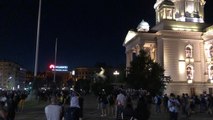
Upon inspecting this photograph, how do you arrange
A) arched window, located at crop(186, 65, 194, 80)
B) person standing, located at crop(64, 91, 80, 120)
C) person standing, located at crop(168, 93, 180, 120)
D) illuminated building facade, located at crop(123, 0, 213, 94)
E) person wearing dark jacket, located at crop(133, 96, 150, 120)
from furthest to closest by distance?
arched window, located at crop(186, 65, 194, 80)
illuminated building facade, located at crop(123, 0, 213, 94)
person standing, located at crop(168, 93, 180, 120)
person standing, located at crop(64, 91, 80, 120)
person wearing dark jacket, located at crop(133, 96, 150, 120)

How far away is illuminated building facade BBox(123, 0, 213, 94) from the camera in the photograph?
62.1 meters

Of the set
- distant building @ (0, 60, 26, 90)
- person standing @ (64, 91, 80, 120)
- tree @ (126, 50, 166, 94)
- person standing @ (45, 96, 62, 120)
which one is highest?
distant building @ (0, 60, 26, 90)

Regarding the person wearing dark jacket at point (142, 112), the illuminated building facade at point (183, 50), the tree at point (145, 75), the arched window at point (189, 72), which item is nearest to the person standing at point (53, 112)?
the person wearing dark jacket at point (142, 112)

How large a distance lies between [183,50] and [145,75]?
20.5 meters

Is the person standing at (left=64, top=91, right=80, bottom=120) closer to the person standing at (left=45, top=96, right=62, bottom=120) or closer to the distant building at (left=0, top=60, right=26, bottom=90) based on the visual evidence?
the person standing at (left=45, top=96, right=62, bottom=120)

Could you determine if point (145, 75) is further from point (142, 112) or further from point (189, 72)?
point (142, 112)

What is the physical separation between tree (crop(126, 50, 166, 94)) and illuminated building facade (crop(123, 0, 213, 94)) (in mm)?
14829

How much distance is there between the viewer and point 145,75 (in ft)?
151

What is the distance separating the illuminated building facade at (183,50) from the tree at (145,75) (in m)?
14.8

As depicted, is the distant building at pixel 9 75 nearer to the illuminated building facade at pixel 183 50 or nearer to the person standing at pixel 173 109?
the illuminated building facade at pixel 183 50

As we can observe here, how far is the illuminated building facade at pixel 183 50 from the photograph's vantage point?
6209 centimetres

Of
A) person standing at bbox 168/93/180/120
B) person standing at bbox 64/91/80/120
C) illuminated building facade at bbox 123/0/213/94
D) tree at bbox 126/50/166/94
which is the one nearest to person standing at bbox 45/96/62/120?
person standing at bbox 64/91/80/120

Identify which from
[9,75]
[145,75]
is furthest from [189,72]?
[9,75]

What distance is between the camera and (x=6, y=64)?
166375 mm
